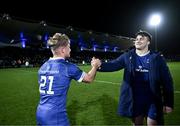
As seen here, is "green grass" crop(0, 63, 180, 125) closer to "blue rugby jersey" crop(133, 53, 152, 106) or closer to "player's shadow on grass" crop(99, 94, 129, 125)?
"player's shadow on grass" crop(99, 94, 129, 125)

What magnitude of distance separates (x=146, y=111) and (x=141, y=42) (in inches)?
48.6

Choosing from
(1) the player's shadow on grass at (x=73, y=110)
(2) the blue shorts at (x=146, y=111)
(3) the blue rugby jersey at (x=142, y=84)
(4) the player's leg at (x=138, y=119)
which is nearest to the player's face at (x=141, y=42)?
(3) the blue rugby jersey at (x=142, y=84)

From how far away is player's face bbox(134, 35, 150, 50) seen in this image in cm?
505

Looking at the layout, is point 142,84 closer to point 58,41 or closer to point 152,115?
point 152,115

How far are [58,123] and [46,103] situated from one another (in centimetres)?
35

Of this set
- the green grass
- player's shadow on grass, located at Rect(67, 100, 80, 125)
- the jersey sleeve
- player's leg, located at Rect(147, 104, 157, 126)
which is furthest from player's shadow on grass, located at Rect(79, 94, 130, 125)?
the jersey sleeve

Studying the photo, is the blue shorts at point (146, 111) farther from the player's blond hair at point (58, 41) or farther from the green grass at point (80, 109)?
the green grass at point (80, 109)

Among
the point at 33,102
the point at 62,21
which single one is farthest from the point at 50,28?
the point at 33,102

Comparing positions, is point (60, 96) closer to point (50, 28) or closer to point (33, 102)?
point (33, 102)

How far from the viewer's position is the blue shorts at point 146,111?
487cm

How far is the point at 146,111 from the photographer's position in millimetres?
5027

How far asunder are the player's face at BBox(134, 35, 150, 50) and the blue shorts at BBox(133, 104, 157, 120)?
1035 mm

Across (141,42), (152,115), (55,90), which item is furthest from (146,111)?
(55,90)

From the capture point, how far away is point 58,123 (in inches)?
157
